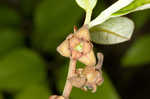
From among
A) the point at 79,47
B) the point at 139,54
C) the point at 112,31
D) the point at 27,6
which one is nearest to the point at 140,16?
the point at 139,54

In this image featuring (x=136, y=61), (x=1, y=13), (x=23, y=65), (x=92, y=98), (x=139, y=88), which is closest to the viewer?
(x=92, y=98)

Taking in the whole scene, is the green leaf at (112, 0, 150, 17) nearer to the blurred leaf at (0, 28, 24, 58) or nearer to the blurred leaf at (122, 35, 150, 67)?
the blurred leaf at (122, 35, 150, 67)

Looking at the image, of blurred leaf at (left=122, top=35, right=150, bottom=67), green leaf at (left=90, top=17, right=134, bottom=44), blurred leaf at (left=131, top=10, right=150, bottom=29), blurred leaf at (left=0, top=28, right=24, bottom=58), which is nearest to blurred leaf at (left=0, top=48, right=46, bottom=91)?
blurred leaf at (left=0, top=28, right=24, bottom=58)

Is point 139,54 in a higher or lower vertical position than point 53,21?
lower

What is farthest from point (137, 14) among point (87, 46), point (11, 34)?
point (87, 46)

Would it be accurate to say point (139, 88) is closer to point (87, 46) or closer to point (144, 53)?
point (144, 53)

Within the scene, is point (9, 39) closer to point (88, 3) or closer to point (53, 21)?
point (53, 21)
